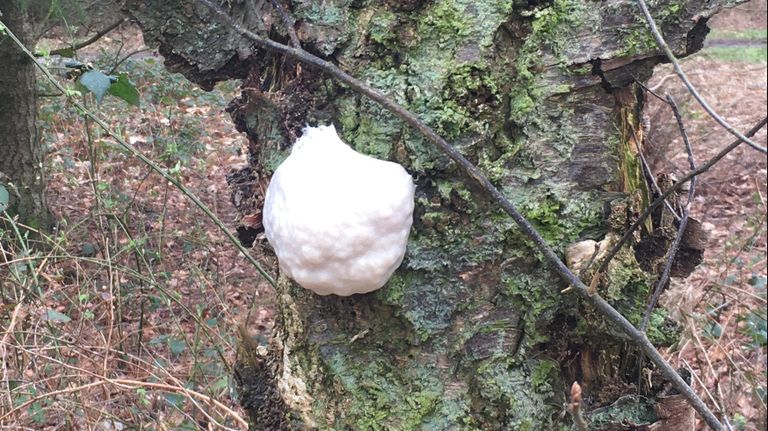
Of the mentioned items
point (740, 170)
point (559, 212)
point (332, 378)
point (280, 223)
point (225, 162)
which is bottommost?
point (225, 162)

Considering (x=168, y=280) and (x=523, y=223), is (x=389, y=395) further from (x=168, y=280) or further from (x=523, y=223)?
(x=168, y=280)

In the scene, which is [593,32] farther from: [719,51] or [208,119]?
[719,51]

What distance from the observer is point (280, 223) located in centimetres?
103

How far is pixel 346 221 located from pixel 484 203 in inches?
8.8

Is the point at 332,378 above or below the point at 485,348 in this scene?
below

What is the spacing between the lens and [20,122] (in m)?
3.44

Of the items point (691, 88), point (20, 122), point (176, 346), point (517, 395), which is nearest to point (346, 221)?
point (517, 395)

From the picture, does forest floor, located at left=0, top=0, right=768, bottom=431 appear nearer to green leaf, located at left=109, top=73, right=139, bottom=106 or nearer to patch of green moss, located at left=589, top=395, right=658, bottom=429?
green leaf, located at left=109, top=73, right=139, bottom=106

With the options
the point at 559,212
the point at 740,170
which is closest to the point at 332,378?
the point at 559,212

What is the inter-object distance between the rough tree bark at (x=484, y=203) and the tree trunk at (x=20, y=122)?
2.85 meters

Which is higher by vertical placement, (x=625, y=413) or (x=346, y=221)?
(x=346, y=221)

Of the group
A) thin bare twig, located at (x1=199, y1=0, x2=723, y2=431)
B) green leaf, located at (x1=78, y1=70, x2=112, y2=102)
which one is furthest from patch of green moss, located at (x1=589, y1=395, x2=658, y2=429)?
green leaf, located at (x1=78, y1=70, x2=112, y2=102)

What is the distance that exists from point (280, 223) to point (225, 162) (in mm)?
4343

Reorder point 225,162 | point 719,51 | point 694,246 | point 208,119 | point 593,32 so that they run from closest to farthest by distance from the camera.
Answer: point 593,32 < point 694,246 < point 225,162 < point 208,119 < point 719,51
